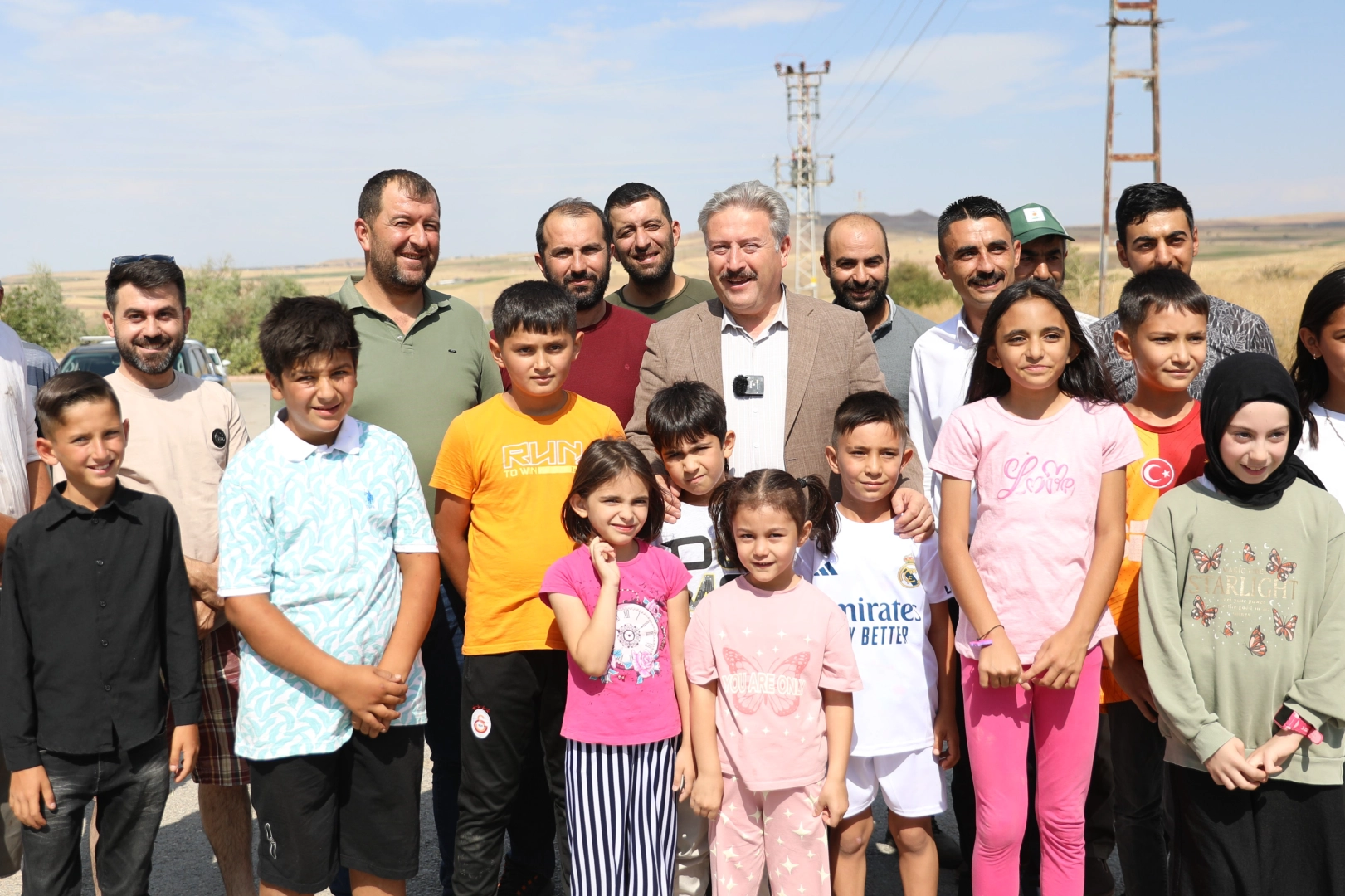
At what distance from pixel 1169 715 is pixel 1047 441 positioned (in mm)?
879

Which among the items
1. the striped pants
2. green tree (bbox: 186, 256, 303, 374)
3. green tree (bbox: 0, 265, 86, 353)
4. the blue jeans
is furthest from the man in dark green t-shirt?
green tree (bbox: 186, 256, 303, 374)

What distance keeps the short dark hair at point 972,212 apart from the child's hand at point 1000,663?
1.91 m

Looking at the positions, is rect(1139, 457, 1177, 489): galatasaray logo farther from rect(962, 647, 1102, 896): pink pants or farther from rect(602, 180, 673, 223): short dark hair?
rect(602, 180, 673, 223): short dark hair

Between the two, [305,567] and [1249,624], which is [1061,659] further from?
[305,567]

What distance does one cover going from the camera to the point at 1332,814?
285 cm

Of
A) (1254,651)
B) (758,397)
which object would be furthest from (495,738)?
(1254,651)

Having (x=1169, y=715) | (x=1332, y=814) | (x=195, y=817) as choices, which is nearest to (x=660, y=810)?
(x=1169, y=715)

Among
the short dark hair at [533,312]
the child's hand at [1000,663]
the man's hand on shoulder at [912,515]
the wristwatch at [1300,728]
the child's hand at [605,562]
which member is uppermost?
the short dark hair at [533,312]

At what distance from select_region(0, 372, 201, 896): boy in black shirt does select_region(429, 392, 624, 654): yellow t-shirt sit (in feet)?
2.98

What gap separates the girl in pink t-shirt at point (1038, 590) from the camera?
121 inches

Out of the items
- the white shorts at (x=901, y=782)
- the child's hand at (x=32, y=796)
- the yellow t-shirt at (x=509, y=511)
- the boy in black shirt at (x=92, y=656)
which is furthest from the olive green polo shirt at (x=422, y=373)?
the white shorts at (x=901, y=782)

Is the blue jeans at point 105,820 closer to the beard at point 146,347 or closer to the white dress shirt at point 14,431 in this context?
the white dress shirt at point 14,431

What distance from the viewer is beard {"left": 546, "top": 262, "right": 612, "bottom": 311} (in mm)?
4523

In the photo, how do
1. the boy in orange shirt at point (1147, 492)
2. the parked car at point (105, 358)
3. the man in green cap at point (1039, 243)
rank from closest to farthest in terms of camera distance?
the boy in orange shirt at point (1147, 492)
the man in green cap at point (1039, 243)
the parked car at point (105, 358)
